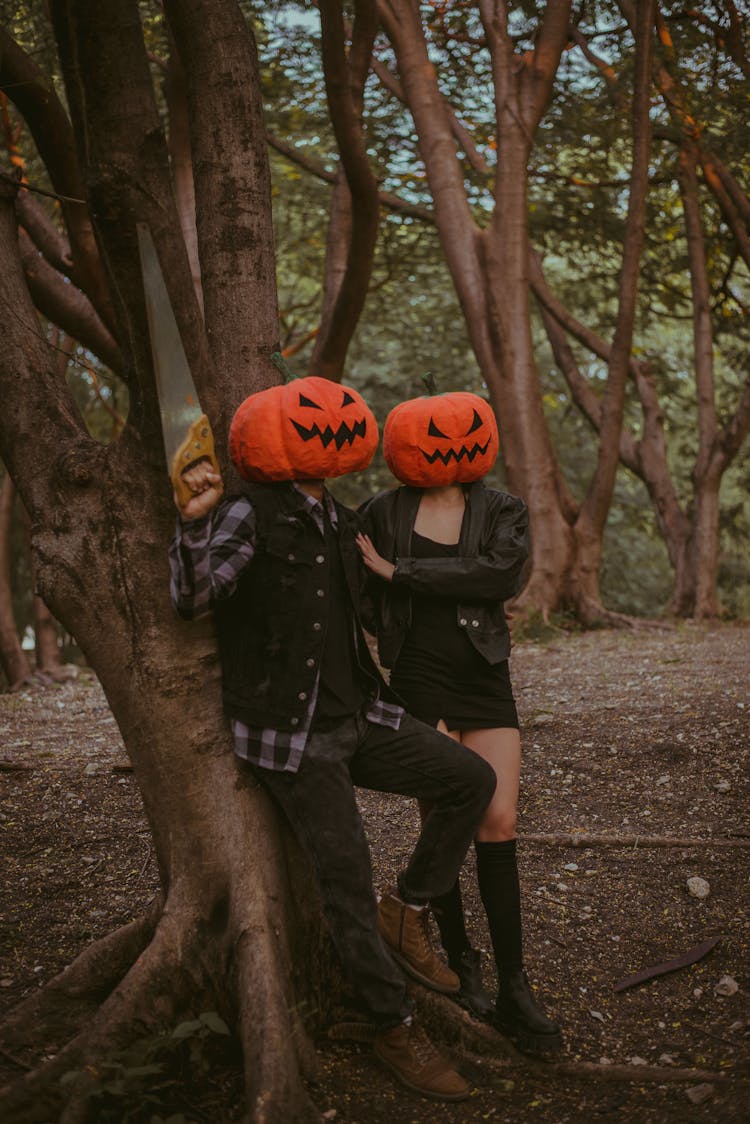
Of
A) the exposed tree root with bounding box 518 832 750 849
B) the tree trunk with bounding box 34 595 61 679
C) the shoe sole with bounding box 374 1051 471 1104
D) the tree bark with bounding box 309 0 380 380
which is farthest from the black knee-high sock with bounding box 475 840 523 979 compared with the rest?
the tree trunk with bounding box 34 595 61 679

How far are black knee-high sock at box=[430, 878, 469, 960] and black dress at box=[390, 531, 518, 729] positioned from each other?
57cm

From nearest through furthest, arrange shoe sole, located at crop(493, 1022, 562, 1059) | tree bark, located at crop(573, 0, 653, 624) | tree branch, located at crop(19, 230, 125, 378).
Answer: shoe sole, located at crop(493, 1022, 562, 1059) → tree branch, located at crop(19, 230, 125, 378) → tree bark, located at crop(573, 0, 653, 624)

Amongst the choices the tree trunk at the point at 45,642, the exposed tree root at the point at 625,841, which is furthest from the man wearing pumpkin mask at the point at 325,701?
the tree trunk at the point at 45,642

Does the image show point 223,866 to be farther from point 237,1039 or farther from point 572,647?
point 572,647

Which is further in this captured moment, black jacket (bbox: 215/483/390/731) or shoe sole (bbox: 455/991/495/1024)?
shoe sole (bbox: 455/991/495/1024)

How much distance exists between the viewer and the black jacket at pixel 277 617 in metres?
2.91

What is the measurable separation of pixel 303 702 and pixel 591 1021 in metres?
1.54

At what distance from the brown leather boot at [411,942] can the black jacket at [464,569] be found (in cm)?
75

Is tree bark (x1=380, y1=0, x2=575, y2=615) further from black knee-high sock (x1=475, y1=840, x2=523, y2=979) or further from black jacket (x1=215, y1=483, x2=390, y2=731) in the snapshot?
black jacket (x1=215, y1=483, x2=390, y2=731)

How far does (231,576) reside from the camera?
110 inches

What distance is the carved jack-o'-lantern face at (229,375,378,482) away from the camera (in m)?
2.99

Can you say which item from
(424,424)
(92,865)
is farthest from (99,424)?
(424,424)

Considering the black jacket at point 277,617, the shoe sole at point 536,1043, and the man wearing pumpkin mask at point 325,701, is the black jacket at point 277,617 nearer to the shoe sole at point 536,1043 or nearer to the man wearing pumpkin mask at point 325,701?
the man wearing pumpkin mask at point 325,701

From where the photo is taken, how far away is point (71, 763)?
5977 mm
